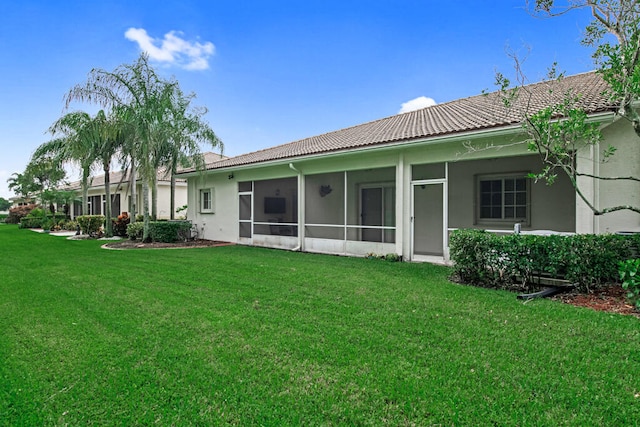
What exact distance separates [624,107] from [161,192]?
2513cm

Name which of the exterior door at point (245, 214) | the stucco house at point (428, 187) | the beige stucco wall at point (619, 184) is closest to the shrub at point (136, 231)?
the stucco house at point (428, 187)

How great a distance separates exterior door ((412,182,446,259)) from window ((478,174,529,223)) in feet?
3.99

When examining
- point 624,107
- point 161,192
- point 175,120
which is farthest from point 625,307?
point 161,192

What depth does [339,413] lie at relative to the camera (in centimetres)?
277

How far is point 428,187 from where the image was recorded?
38.5 ft

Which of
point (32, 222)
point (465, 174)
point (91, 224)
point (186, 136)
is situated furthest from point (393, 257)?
point (32, 222)

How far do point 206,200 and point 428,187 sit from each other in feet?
35.3

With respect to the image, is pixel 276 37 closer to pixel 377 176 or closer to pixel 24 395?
pixel 377 176

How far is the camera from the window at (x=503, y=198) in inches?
421

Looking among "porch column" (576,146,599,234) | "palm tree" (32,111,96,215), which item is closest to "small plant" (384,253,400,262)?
"porch column" (576,146,599,234)

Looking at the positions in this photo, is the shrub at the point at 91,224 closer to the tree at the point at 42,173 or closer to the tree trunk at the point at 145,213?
the tree at the point at 42,173

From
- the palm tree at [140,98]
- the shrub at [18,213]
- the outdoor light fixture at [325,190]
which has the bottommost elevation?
the shrub at [18,213]

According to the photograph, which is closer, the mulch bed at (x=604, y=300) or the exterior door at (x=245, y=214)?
the mulch bed at (x=604, y=300)

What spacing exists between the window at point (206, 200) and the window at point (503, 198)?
1164 centimetres
